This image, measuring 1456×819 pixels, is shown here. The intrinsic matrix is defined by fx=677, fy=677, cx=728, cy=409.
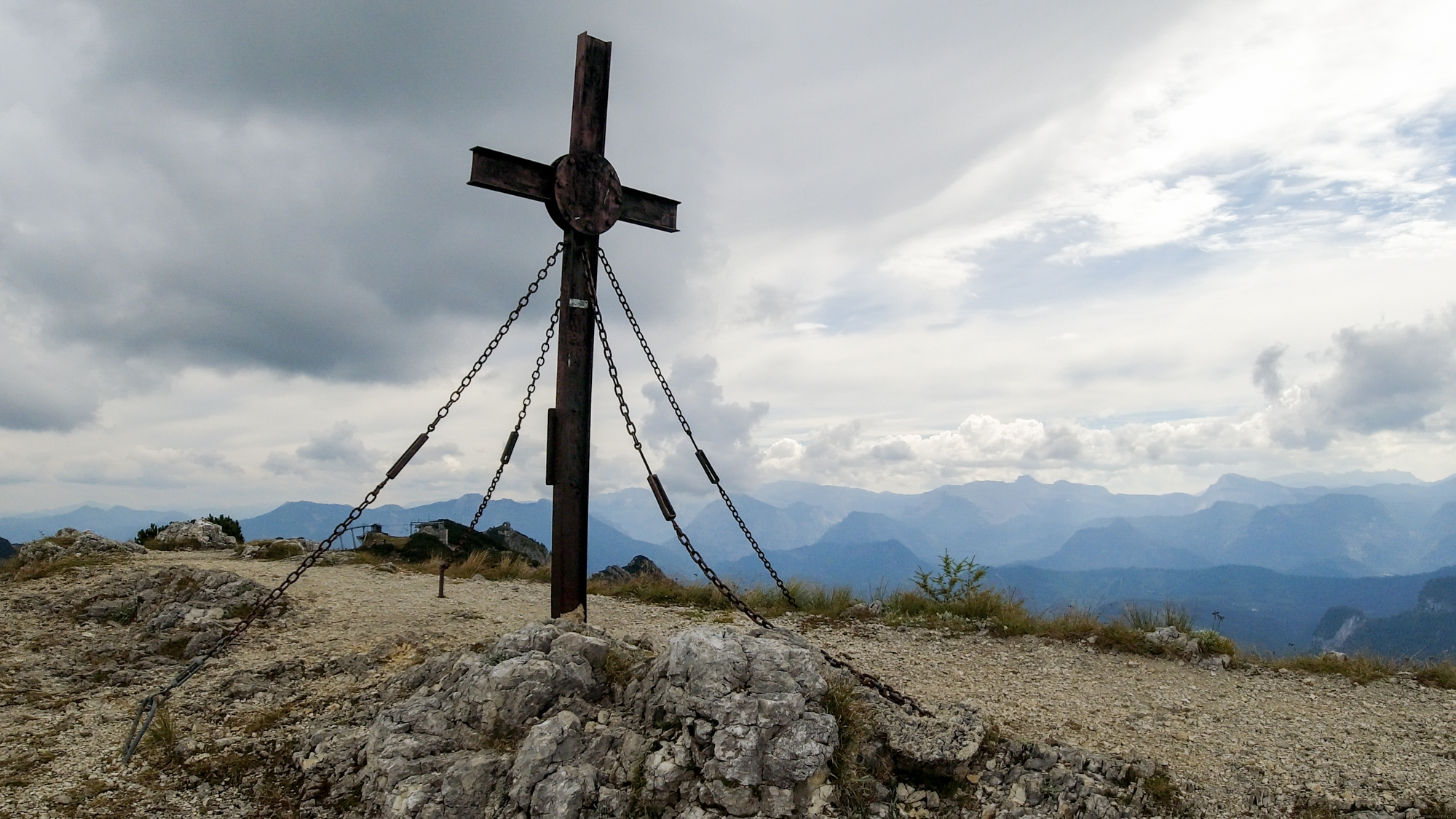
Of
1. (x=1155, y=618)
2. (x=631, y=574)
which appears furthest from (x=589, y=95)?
(x=631, y=574)

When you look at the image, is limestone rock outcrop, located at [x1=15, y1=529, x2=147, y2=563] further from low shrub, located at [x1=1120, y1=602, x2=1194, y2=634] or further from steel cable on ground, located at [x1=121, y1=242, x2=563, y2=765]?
low shrub, located at [x1=1120, y1=602, x2=1194, y2=634]

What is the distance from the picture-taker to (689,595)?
1297cm

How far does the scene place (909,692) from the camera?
23.7 feet

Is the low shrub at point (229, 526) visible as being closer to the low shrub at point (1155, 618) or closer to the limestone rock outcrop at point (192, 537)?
the limestone rock outcrop at point (192, 537)

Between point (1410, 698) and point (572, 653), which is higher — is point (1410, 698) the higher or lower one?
the lower one

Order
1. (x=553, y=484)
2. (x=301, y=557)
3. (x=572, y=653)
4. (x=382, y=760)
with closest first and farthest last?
(x=382, y=760) → (x=572, y=653) → (x=553, y=484) → (x=301, y=557)

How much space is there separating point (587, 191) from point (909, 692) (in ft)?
21.1

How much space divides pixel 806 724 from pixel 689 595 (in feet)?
27.3

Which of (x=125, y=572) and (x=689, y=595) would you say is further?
(x=689, y=595)

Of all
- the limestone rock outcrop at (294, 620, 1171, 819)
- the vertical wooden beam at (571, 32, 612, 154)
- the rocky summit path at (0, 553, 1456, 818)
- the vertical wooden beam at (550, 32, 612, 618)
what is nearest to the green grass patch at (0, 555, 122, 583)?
the rocky summit path at (0, 553, 1456, 818)

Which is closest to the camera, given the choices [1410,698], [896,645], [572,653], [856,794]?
[856,794]

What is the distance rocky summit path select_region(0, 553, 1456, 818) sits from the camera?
18.0ft

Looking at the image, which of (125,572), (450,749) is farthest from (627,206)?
(125,572)

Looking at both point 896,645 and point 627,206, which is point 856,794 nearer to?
point 896,645
